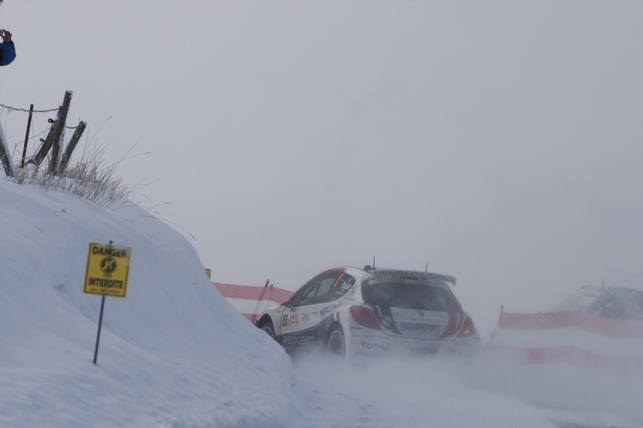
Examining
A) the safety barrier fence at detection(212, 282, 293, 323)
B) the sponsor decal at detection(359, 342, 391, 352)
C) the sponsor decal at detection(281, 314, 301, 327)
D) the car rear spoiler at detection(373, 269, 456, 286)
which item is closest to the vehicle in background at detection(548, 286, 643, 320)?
the car rear spoiler at detection(373, 269, 456, 286)

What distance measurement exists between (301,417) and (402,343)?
3.03m

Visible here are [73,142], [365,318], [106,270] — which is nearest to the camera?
[106,270]

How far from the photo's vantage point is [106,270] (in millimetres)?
4328

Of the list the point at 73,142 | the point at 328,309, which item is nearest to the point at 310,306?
the point at 328,309

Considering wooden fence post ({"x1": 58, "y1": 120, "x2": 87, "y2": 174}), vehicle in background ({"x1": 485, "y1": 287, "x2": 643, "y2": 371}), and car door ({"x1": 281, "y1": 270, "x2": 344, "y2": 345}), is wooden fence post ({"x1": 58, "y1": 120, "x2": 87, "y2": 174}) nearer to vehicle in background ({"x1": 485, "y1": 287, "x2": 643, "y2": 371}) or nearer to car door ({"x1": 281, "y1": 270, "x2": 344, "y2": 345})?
car door ({"x1": 281, "y1": 270, "x2": 344, "y2": 345})

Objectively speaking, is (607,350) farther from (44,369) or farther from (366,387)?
(44,369)

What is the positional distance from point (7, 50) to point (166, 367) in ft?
14.3

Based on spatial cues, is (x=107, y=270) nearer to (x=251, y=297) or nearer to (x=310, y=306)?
(x=310, y=306)

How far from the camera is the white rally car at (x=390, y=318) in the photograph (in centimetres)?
863

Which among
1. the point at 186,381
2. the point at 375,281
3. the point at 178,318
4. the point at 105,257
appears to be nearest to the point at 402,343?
the point at 375,281

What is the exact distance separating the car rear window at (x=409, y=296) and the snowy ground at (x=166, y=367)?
2.28ft

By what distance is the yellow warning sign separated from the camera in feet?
14.1

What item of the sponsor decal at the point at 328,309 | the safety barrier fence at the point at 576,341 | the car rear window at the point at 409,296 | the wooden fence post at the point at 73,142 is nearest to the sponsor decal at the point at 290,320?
the sponsor decal at the point at 328,309

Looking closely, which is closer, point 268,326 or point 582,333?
point 268,326
